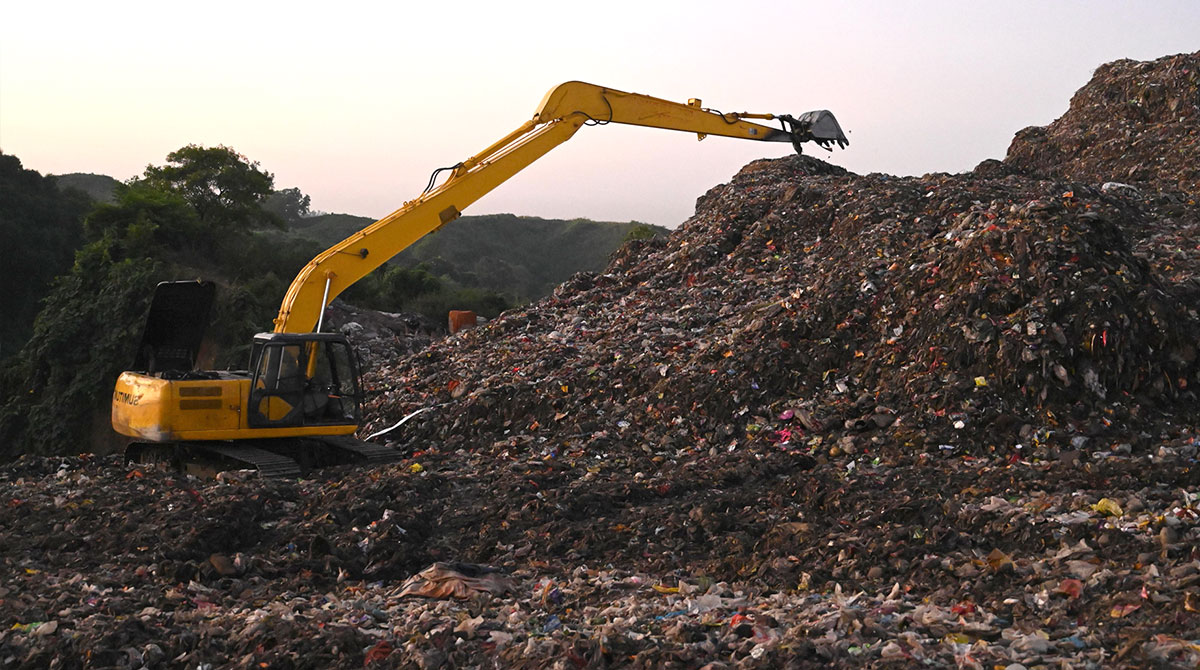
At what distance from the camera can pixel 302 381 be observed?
7.91 m

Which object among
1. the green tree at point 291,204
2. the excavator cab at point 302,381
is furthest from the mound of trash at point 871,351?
the green tree at point 291,204

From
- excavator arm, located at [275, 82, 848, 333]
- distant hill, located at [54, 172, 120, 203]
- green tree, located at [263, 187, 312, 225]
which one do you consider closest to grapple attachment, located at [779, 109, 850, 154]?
excavator arm, located at [275, 82, 848, 333]

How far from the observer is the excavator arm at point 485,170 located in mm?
8586

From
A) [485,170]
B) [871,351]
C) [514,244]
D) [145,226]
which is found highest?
[514,244]

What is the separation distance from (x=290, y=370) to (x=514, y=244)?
177 ft

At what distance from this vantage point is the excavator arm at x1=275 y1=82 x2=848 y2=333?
8586mm

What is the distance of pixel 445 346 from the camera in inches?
516

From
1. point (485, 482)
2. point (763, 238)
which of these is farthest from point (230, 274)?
point (485, 482)

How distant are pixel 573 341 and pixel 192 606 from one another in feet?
22.1

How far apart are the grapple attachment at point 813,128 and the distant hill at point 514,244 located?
1437 inches

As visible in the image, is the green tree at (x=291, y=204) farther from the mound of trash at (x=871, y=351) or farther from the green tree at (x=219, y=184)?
the mound of trash at (x=871, y=351)

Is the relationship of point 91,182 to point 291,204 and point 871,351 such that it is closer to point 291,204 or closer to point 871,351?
point 291,204

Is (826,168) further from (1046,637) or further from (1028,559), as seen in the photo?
(1046,637)

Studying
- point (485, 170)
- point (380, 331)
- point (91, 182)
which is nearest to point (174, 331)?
point (485, 170)
